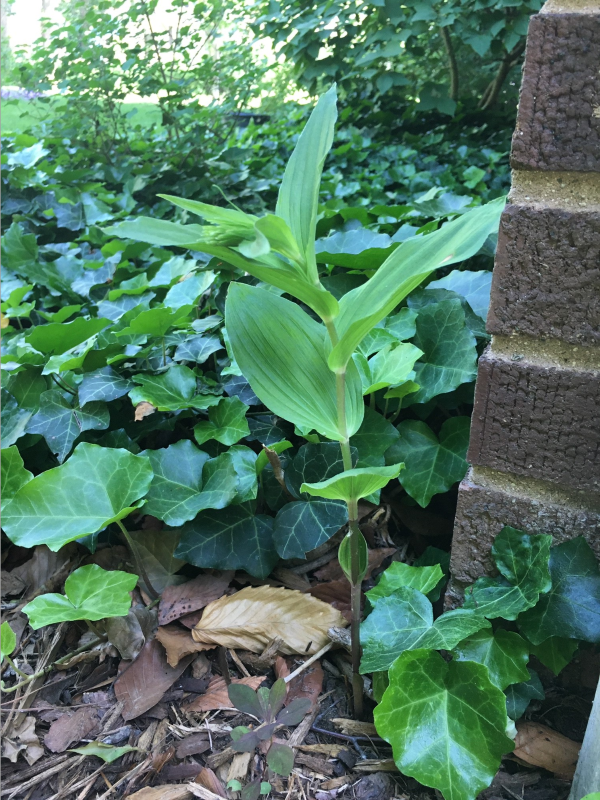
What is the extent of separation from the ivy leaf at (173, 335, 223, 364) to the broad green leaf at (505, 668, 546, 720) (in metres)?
0.76

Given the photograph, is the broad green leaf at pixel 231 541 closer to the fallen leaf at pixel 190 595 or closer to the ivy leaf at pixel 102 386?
the fallen leaf at pixel 190 595

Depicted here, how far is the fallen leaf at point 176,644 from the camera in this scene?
90 cm

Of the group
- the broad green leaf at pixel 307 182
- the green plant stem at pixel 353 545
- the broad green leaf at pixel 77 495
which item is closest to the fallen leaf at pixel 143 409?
the broad green leaf at pixel 77 495

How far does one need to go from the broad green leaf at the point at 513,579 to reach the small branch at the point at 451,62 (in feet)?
11.2

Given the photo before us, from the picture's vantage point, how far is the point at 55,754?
81 centimetres

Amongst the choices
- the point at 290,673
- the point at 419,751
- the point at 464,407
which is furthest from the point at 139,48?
the point at 419,751

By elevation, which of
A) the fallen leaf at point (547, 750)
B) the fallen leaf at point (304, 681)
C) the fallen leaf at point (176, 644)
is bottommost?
the fallen leaf at point (547, 750)

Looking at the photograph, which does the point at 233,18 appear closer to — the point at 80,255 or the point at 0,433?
the point at 80,255

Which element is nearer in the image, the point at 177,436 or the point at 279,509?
the point at 279,509

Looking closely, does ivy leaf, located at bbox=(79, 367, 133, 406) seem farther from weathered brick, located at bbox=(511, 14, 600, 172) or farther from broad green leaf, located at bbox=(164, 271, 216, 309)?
weathered brick, located at bbox=(511, 14, 600, 172)

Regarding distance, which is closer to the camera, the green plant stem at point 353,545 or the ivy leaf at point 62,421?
the green plant stem at point 353,545

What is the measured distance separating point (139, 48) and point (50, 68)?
0.45m

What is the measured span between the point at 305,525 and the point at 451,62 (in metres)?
3.54

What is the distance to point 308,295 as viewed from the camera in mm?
589
